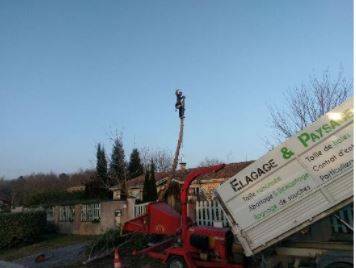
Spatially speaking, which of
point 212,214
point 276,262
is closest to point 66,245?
point 212,214

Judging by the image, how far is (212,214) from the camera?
47.0 ft

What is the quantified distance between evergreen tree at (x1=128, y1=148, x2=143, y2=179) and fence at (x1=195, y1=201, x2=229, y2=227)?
39.4 meters

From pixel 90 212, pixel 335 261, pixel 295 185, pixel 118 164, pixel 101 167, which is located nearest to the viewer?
pixel 335 261

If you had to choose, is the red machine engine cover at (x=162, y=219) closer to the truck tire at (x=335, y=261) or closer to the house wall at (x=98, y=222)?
the truck tire at (x=335, y=261)

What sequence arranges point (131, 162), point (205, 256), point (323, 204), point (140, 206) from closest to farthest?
point (323, 204), point (205, 256), point (140, 206), point (131, 162)

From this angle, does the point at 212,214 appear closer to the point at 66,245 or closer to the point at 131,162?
the point at 66,245

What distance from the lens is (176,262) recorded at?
9.44 meters

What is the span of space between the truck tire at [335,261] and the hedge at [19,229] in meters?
17.1

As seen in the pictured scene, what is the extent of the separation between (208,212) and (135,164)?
42.0m

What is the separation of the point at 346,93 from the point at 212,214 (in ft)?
33.7

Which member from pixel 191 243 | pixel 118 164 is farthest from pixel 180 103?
pixel 118 164

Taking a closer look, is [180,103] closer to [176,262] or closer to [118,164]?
[176,262]

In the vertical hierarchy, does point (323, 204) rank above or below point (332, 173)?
below

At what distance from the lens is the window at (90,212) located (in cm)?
2150
